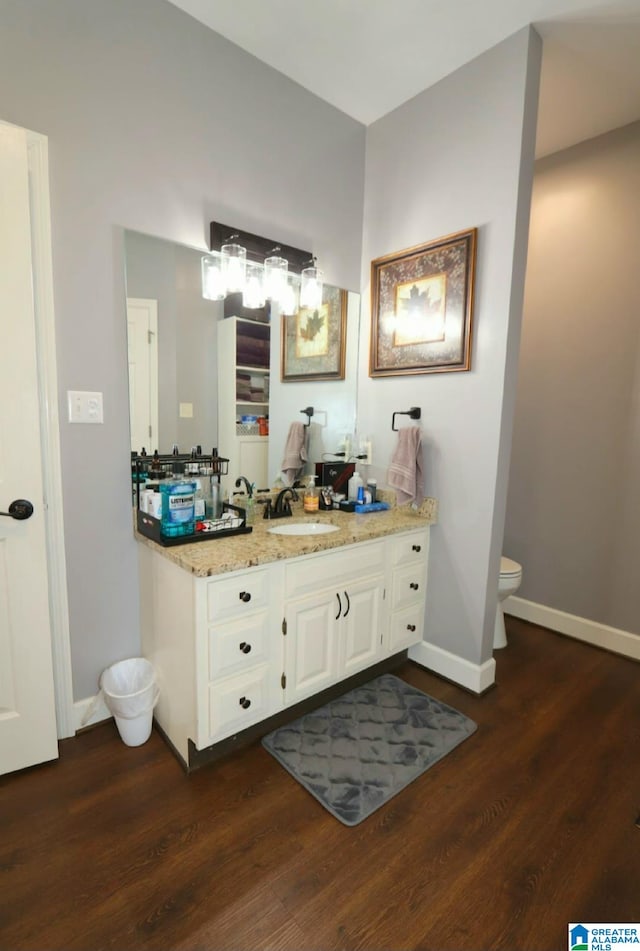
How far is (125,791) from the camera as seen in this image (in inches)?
60.7

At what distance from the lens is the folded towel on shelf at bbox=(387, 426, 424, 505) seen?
7.24 feet

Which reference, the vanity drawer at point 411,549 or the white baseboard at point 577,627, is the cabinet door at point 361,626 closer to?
the vanity drawer at point 411,549

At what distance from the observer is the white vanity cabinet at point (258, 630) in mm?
1527

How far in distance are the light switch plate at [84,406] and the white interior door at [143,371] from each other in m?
0.13

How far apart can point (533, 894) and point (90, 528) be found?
1.88 metres

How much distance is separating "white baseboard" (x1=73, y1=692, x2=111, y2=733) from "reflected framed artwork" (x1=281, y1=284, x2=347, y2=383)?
167 cm

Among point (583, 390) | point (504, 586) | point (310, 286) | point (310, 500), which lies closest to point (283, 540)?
point (310, 500)

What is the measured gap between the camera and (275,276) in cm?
208

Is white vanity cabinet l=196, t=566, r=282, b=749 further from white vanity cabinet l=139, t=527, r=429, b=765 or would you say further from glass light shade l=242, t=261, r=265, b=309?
glass light shade l=242, t=261, r=265, b=309

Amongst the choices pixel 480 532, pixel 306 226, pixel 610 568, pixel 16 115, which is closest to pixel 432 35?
pixel 306 226

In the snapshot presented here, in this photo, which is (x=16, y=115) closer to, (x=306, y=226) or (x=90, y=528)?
(x=306, y=226)

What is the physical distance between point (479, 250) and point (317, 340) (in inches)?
34.9

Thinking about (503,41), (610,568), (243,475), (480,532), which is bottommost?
(610,568)

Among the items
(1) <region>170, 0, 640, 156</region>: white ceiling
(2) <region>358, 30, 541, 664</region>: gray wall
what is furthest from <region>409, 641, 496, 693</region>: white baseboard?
(1) <region>170, 0, 640, 156</region>: white ceiling
